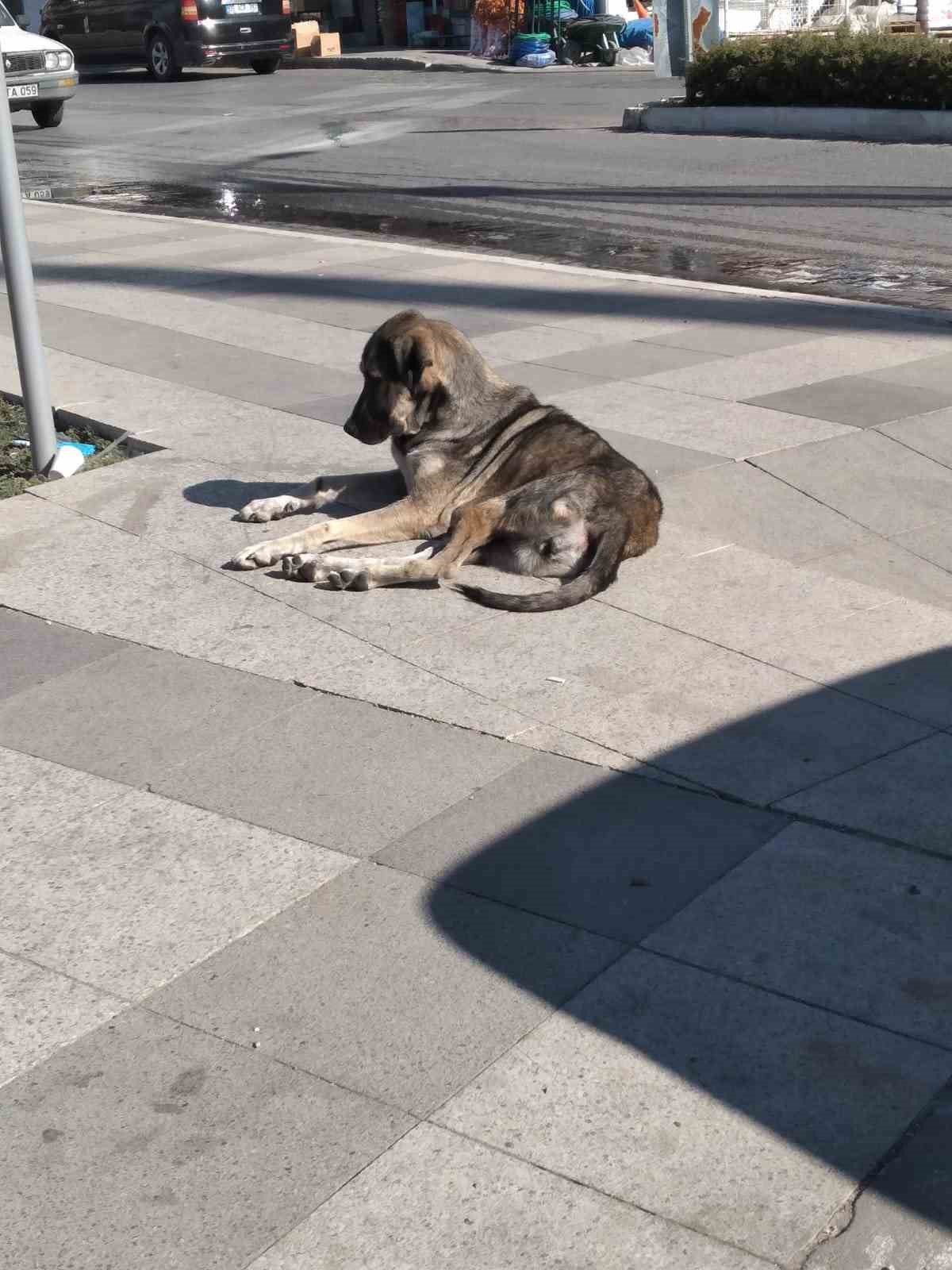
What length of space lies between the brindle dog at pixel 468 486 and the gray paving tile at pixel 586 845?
5.19ft

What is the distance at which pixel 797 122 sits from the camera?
866 inches

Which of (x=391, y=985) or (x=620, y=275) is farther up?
(x=620, y=275)

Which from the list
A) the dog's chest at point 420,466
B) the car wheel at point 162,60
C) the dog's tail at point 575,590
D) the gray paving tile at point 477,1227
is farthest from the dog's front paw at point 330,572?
the car wheel at point 162,60

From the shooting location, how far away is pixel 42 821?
4.59 metres

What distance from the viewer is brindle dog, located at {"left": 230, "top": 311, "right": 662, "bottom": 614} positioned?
6.24 meters

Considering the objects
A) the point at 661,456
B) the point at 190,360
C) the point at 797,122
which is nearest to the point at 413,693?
the point at 661,456

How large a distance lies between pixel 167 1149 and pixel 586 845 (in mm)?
1488

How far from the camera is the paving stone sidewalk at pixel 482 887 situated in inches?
123

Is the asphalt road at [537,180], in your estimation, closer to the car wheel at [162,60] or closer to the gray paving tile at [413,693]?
the car wheel at [162,60]

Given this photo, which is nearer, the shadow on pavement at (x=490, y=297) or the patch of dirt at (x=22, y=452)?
the patch of dirt at (x=22, y=452)

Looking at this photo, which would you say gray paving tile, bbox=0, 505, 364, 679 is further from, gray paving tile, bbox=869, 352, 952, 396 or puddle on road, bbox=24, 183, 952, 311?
puddle on road, bbox=24, 183, 952, 311

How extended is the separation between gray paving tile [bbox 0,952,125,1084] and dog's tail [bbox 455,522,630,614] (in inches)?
100

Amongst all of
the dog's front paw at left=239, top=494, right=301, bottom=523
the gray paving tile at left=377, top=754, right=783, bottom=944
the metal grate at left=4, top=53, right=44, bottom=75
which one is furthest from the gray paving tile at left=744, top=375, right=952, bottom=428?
the metal grate at left=4, top=53, right=44, bottom=75

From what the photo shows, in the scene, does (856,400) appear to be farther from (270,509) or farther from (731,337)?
(270,509)
